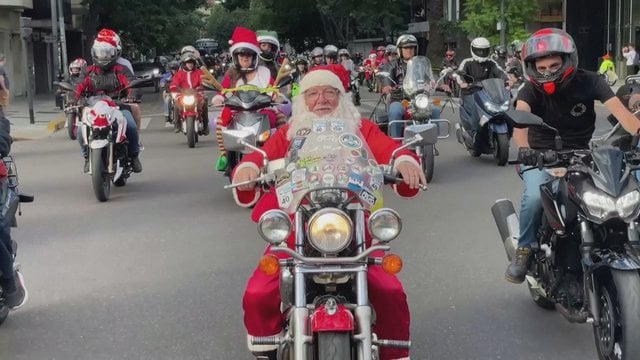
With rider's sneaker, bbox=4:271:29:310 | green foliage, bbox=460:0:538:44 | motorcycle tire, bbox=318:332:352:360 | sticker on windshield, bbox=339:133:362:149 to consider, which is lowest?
rider's sneaker, bbox=4:271:29:310

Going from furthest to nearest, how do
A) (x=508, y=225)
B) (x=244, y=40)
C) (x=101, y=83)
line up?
(x=101, y=83)
(x=244, y=40)
(x=508, y=225)

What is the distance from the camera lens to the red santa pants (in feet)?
13.6

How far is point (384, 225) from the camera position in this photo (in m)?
3.81

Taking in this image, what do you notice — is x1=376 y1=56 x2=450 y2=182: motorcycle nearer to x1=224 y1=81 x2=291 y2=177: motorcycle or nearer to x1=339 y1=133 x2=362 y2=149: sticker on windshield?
x1=224 y1=81 x2=291 y2=177: motorcycle

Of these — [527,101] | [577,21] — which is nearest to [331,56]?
[527,101]

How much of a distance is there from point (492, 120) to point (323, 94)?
8445mm

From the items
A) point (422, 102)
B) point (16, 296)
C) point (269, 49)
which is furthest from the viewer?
point (269, 49)

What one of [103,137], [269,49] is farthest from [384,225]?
[269,49]

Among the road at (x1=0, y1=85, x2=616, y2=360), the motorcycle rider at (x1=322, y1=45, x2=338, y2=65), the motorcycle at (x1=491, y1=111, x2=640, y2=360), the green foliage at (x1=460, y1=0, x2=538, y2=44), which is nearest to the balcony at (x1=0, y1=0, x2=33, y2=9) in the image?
the green foliage at (x1=460, y1=0, x2=538, y2=44)

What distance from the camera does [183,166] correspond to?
46.0 feet

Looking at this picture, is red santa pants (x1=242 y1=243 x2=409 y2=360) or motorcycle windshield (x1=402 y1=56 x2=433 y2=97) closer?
red santa pants (x1=242 y1=243 x2=409 y2=360)

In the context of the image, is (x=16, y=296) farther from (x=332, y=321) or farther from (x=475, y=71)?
(x=475, y=71)

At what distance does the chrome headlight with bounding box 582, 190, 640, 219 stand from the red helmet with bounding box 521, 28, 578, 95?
101 cm

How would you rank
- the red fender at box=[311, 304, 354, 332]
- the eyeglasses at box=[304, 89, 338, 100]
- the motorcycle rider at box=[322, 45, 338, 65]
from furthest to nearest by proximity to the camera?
the motorcycle rider at box=[322, 45, 338, 65] → the eyeglasses at box=[304, 89, 338, 100] → the red fender at box=[311, 304, 354, 332]
